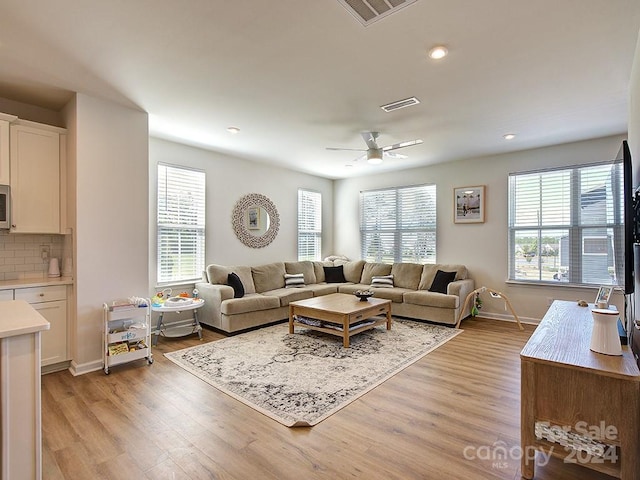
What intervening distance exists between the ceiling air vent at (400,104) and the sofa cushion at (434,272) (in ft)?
10.5

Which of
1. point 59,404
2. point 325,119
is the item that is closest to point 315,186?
point 325,119

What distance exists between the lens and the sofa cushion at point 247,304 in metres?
4.44

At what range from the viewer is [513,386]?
9.73 ft

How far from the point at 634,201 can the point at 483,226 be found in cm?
365

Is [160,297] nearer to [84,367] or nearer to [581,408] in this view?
[84,367]

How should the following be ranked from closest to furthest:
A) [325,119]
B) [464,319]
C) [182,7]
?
[182,7], [325,119], [464,319]

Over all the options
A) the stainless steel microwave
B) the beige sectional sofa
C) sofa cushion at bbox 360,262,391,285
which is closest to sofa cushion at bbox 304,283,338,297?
the beige sectional sofa

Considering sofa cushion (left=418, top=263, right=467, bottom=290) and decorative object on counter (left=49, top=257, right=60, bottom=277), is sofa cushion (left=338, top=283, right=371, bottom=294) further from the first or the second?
decorative object on counter (left=49, top=257, right=60, bottom=277)

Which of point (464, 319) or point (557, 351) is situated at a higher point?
point (557, 351)

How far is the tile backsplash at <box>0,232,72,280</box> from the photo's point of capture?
11.1 ft

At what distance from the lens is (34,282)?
3201mm

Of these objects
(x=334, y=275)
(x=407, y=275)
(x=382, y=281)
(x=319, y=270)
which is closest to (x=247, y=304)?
(x=319, y=270)

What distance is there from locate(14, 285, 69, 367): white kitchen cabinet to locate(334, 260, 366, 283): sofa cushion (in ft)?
15.4

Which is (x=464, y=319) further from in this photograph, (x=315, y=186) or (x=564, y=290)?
(x=315, y=186)
